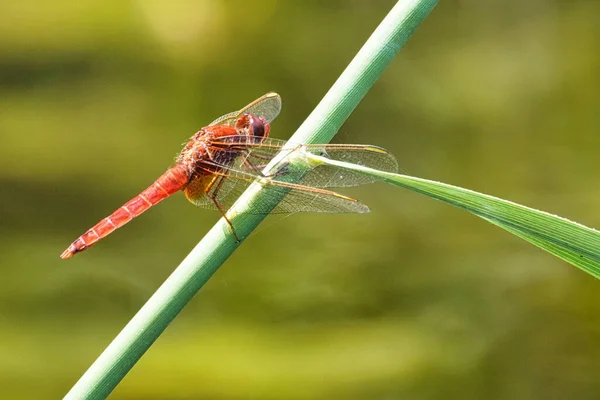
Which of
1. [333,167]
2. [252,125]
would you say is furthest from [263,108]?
[333,167]

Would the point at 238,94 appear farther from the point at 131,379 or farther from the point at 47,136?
the point at 131,379

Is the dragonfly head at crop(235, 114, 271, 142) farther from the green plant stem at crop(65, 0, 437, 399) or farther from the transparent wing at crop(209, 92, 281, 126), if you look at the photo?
the green plant stem at crop(65, 0, 437, 399)

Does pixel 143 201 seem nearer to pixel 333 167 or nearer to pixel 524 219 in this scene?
pixel 333 167

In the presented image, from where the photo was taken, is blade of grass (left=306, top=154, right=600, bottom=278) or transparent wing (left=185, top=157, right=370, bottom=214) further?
transparent wing (left=185, top=157, right=370, bottom=214)

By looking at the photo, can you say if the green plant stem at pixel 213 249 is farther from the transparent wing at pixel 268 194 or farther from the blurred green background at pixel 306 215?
the blurred green background at pixel 306 215

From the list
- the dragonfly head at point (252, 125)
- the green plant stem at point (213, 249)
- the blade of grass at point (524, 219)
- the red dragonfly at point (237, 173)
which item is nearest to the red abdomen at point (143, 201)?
the red dragonfly at point (237, 173)

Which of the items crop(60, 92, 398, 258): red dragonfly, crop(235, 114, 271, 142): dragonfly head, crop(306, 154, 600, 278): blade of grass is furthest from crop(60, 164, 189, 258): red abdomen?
crop(306, 154, 600, 278): blade of grass
